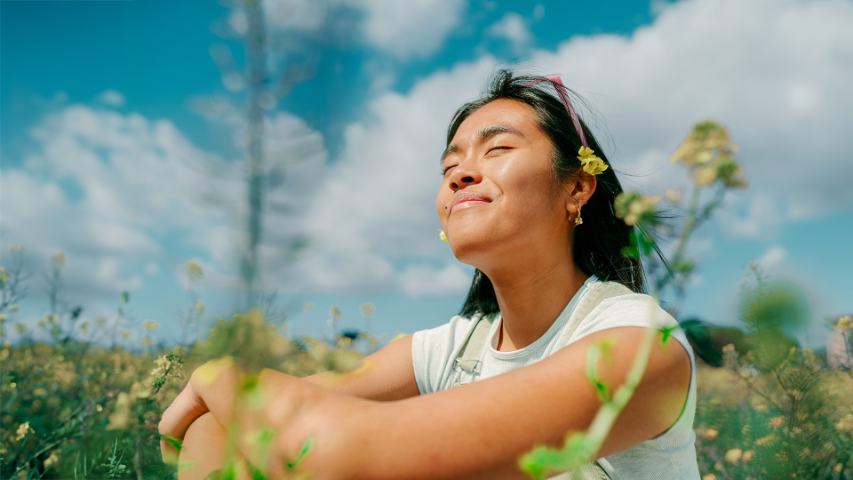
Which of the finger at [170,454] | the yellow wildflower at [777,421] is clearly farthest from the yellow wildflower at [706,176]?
the yellow wildflower at [777,421]

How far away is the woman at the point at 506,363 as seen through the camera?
1061 mm

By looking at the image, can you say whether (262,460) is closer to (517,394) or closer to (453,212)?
(517,394)

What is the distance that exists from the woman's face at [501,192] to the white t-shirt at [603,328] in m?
0.27

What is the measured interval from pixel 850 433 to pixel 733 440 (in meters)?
0.69

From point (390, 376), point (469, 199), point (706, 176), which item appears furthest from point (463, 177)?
point (706, 176)

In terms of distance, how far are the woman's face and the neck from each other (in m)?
0.08

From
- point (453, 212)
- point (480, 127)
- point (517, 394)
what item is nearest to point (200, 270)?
point (517, 394)

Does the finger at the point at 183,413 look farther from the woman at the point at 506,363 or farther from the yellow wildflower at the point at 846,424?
the yellow wildflower at the point at 846,424

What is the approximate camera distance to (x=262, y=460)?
60cm

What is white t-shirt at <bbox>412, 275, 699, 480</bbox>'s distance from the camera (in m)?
1.52

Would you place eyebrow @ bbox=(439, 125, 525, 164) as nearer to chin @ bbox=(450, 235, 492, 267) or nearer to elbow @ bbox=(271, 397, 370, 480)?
chin @ bbox=(450, 235, 492, 267)

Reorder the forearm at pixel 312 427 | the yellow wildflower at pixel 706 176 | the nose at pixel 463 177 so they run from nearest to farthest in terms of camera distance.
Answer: the yellow wildflower at pixel 706 176, the forearm at pixel 312 427, the nose at pixel 463 177

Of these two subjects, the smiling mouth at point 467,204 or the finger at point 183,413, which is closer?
the finger at point 183,413

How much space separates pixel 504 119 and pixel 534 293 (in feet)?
1.95
